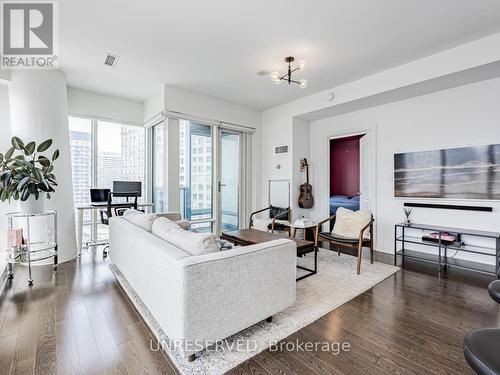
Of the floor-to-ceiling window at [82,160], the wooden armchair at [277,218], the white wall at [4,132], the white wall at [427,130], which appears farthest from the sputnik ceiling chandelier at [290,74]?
the white wall at [4,132]

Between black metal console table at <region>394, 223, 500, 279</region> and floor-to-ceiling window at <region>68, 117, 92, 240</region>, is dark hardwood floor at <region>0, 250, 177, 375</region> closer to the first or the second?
floor-to-ceiling window at <region>68, 117, 92, 240</region>

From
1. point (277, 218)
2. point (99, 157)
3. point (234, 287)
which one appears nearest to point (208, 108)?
point (99, 157)

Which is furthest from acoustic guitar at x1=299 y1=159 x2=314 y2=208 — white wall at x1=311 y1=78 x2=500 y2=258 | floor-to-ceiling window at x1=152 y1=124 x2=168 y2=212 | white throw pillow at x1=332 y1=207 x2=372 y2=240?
floor-to-ceiling window at x1=152 y1=124 x2=168 y2=212

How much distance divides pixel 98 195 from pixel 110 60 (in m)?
2.15

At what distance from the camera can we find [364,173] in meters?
4.65

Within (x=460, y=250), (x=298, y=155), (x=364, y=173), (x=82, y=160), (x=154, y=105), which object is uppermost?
(x=154, y=105)

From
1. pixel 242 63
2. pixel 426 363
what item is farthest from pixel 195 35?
pixel 426 363

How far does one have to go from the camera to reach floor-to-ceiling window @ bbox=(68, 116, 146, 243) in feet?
14.9

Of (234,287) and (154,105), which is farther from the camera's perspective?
(154,105)

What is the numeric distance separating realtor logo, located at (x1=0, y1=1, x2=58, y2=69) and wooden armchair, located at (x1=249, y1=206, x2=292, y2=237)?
3805 millimetres

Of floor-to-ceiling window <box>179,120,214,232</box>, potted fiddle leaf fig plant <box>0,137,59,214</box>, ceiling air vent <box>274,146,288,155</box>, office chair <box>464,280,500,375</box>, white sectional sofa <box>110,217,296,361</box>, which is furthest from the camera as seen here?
ceiling air vent <box>274,146,288,155</box>

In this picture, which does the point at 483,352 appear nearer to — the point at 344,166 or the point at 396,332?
the point at 396,332

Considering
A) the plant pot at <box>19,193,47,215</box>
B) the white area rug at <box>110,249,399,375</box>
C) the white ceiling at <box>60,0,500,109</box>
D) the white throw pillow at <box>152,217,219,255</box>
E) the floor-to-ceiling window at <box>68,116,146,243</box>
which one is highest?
the white ceiling at <box>60,0,500,109</box>

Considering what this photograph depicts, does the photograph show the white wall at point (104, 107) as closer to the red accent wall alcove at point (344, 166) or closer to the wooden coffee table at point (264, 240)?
the wooden coffee table at point (264, 240)
